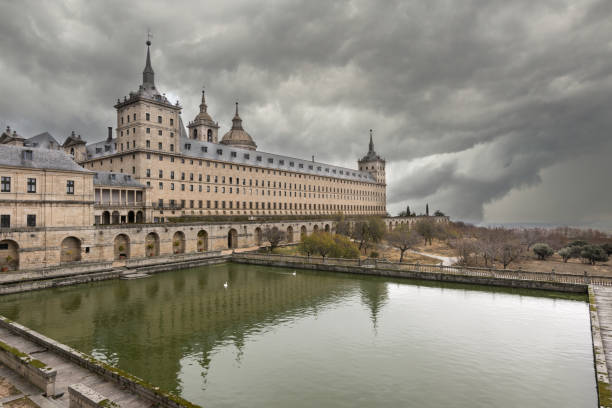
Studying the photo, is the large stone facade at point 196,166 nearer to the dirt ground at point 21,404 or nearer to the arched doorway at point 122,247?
the arched doorway at point 122,247

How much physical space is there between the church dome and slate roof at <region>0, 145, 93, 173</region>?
56448 millimetres

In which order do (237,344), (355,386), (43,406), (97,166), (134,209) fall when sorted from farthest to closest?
(97,166), (134,209), (237,344), (355,386), (43,406)

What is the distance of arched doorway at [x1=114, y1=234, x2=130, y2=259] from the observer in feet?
137

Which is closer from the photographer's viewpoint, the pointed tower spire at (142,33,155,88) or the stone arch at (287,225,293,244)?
the pointed tower spire at (142,33,155,88)

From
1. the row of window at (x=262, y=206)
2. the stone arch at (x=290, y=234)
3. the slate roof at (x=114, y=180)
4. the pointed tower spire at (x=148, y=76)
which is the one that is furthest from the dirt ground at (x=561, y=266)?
the pointed tower spire at (x=148, y=76)

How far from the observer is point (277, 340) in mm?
17984

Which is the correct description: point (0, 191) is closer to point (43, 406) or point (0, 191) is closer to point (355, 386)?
point (43, 406)

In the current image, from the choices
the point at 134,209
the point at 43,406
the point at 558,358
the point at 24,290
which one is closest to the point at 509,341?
the point at 558,358

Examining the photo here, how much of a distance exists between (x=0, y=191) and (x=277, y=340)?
1209 inches

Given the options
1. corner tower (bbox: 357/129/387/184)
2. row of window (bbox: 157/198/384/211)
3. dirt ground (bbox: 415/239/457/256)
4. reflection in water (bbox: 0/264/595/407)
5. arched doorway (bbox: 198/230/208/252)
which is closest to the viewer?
reflection in water (bbox: 0/264/595/407)

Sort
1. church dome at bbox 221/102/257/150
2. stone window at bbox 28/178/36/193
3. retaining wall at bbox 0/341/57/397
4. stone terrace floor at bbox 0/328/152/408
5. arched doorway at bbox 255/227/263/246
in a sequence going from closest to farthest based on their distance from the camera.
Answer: stone terrace floor at bbox 0/328/152/408 < retaining wall at bbox 0/341/57/397 < stone window at bbox 28/178/36/193 < arched doorway at bbox 255/227/263/246 < church dome at bbox 221/102/257/150

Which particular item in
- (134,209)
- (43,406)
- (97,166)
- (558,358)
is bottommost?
(558,358)

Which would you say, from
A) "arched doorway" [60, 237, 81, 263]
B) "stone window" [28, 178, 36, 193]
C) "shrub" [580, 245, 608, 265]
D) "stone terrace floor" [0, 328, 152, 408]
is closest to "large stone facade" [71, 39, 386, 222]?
"arched doorway" [60, 237, 81, 263]

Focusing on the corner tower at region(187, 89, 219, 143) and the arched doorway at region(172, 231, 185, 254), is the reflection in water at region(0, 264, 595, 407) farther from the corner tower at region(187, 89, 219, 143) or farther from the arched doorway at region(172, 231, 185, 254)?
the corner tower at region(187, 89, 219, 143)
